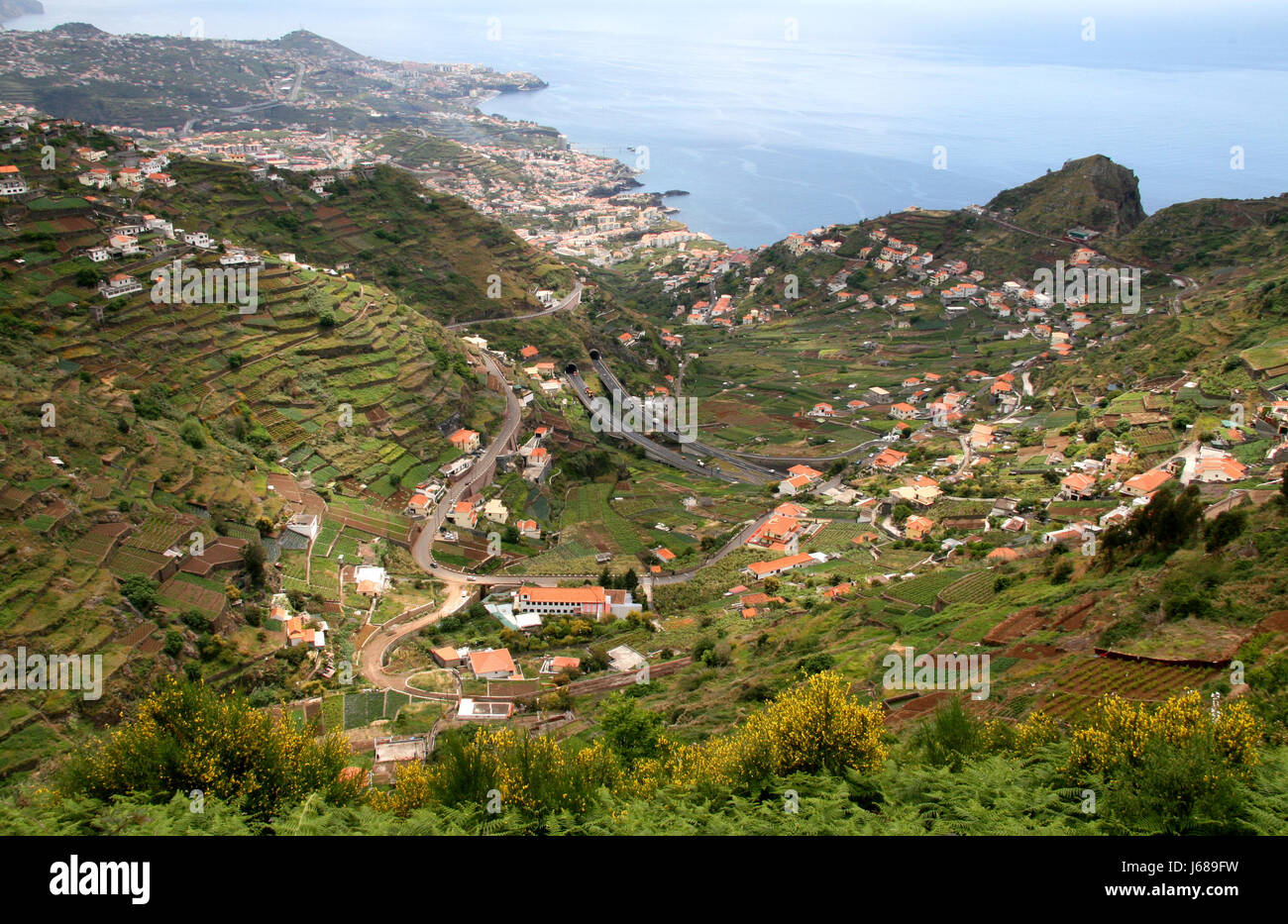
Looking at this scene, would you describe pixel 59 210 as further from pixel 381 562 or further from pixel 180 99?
pixel 180 99

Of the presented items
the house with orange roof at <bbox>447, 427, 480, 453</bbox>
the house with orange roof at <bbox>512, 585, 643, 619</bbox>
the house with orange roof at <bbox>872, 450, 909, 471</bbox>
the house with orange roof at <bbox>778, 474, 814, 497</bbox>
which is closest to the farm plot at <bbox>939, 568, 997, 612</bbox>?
the house with orange roof at <bbox>512, 585, 643, 619</bbox>

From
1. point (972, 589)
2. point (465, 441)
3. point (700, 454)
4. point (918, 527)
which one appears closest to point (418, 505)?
point (465, 441)

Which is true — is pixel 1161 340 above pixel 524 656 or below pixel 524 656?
above

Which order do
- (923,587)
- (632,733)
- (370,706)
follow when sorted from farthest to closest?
(923,587) → (370,706) → (632,733)

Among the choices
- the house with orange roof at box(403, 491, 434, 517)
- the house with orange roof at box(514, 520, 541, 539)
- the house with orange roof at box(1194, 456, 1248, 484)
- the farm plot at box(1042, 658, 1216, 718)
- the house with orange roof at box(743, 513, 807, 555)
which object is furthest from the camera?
the house with orange roof at box(514, 520, 541, 539)

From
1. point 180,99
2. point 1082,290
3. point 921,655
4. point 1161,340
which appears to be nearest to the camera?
point 921,655

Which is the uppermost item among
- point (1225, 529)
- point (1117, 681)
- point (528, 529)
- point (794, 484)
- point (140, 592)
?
point (1225, 529)

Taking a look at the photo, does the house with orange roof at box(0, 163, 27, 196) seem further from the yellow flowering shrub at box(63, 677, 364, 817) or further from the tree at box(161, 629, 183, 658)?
the yellow flowering shrub at box(63, 677, 364, 817)

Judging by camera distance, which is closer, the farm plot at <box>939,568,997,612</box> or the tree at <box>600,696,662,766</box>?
the tree at <box>600,696,662,766</box>

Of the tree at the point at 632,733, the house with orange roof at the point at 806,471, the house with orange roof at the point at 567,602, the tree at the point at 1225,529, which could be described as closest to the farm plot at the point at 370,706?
the house with orange roof at the point at 567,602

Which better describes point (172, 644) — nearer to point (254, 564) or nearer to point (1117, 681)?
point (254, 564)
